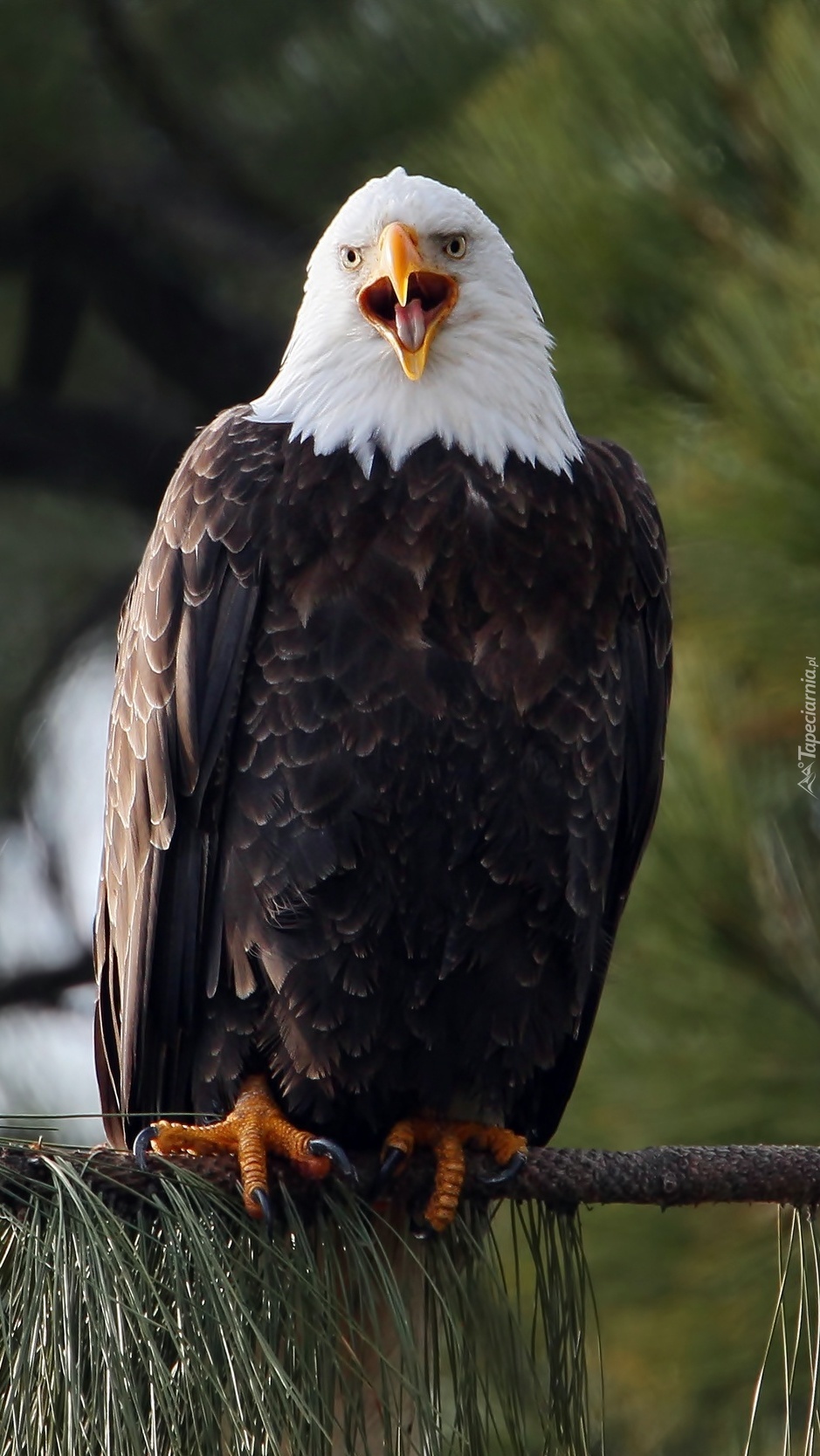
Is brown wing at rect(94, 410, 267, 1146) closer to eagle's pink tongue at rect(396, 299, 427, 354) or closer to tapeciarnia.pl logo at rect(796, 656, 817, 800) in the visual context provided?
eagle's pink tongue at rect(396, 299, 427, 354)

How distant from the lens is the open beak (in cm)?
228

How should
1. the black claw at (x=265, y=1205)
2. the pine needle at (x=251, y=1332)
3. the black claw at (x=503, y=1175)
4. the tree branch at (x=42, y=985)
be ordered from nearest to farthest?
the pine needle at (x=251, y=1332)
the black claw at (x=265, y=1205)
the black claw at (x=503, y=1175)
the tree branch at (x=42, y=985)

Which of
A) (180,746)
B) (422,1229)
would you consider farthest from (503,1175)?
(180,746)

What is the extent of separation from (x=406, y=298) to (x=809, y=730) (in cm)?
72

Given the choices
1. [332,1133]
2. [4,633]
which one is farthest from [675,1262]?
[4,633]

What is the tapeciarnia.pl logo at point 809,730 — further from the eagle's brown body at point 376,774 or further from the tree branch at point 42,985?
the tree branch at point 42,985

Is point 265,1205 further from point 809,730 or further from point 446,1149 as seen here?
point 809,730

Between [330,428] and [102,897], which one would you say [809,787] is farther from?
[102,897]

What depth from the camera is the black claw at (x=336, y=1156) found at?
200 cm

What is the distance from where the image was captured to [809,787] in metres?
2.47

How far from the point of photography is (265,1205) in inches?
72.3

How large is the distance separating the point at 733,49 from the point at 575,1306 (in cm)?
155

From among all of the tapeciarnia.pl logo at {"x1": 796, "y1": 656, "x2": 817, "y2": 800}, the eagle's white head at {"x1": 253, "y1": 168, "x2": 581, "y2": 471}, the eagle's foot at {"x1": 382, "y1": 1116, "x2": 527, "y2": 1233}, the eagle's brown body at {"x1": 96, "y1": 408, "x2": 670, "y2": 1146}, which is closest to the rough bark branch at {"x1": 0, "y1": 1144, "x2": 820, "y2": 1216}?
the eagle's foot at {"x1": 382, "y1": 1116, "x2": 527, "y2": 1233}

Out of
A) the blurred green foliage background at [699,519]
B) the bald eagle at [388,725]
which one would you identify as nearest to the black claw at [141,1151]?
the bald eagle at [388,725]
